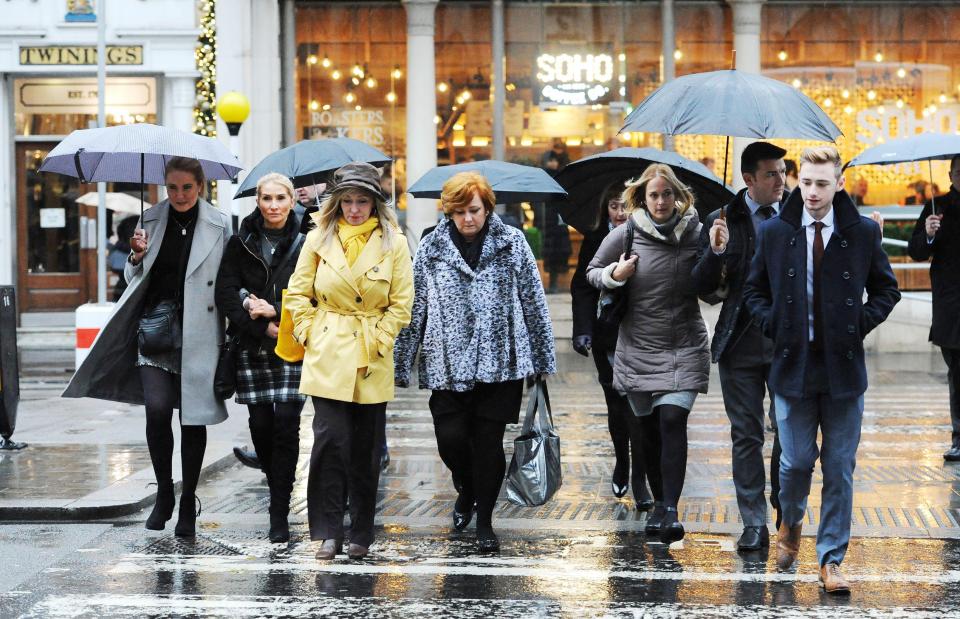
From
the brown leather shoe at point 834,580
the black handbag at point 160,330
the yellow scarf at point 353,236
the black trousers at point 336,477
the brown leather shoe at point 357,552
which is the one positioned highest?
the yellow scarf at point 353,236

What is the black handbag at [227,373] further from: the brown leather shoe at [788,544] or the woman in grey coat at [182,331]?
the brown leather shoe at [788,544]

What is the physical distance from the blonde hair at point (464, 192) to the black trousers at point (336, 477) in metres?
1.14

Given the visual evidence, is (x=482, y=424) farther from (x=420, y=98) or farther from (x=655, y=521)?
(x=420, y=98)

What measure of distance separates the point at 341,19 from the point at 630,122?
1517 centimetres

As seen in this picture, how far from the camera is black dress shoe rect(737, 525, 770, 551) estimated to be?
737 cm

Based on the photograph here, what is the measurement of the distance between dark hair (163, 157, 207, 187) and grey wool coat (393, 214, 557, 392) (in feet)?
4.58

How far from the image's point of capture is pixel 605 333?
349 inches

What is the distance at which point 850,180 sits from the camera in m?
21.8

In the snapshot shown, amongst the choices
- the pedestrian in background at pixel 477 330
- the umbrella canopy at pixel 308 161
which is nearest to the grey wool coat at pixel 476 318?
the pedestrian in background at pixel 477 330

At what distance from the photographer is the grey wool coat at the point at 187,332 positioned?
26.0ft

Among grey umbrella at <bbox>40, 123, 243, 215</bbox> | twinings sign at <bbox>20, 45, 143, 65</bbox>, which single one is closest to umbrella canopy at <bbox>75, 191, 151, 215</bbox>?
twinings sign at <bbox>20, 45, 143, 65</bbox>

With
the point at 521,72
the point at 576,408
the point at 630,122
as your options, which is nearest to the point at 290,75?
the point at 521,72

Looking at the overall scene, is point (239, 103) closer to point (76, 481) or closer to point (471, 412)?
point (76, 481)

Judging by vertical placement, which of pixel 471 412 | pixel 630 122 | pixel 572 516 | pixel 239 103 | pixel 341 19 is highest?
pixel 341 19
